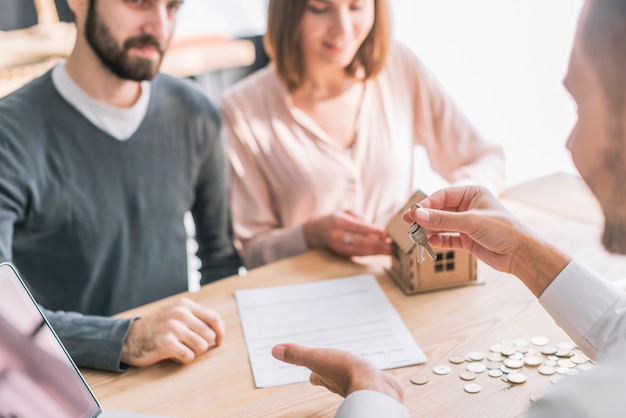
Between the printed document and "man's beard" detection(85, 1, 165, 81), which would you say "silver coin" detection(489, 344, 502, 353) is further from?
"man's beard" detection(85, 1, 165, 81)

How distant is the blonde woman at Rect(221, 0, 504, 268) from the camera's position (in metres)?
1.83

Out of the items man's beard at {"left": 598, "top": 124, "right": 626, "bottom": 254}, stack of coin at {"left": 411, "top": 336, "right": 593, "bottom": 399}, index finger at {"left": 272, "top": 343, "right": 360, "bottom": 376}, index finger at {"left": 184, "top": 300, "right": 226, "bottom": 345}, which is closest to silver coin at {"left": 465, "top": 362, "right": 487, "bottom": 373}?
stack of coin at {"left": 411, "top": 336, "right": 593, "bottom": 399}

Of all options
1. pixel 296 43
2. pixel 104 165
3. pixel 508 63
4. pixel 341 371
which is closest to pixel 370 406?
pixel 341 371

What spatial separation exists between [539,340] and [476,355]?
0.42 feet

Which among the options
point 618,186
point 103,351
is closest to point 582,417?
point 618,186

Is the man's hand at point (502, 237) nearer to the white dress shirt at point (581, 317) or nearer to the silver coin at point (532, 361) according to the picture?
the white dress shirt at point (581, 317)

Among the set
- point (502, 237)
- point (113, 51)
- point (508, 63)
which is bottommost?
point (508, 63)

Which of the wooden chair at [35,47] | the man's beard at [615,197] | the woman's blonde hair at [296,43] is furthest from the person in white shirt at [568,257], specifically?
the wooden chair at [35,47]

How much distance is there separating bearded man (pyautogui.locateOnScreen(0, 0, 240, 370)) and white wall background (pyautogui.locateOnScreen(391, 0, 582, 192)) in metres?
1.55

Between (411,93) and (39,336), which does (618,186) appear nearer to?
(39,336)

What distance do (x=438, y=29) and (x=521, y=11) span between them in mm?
392

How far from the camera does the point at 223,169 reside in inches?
76.1

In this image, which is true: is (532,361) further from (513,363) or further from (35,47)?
(35,47)

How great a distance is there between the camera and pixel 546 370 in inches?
45.6
